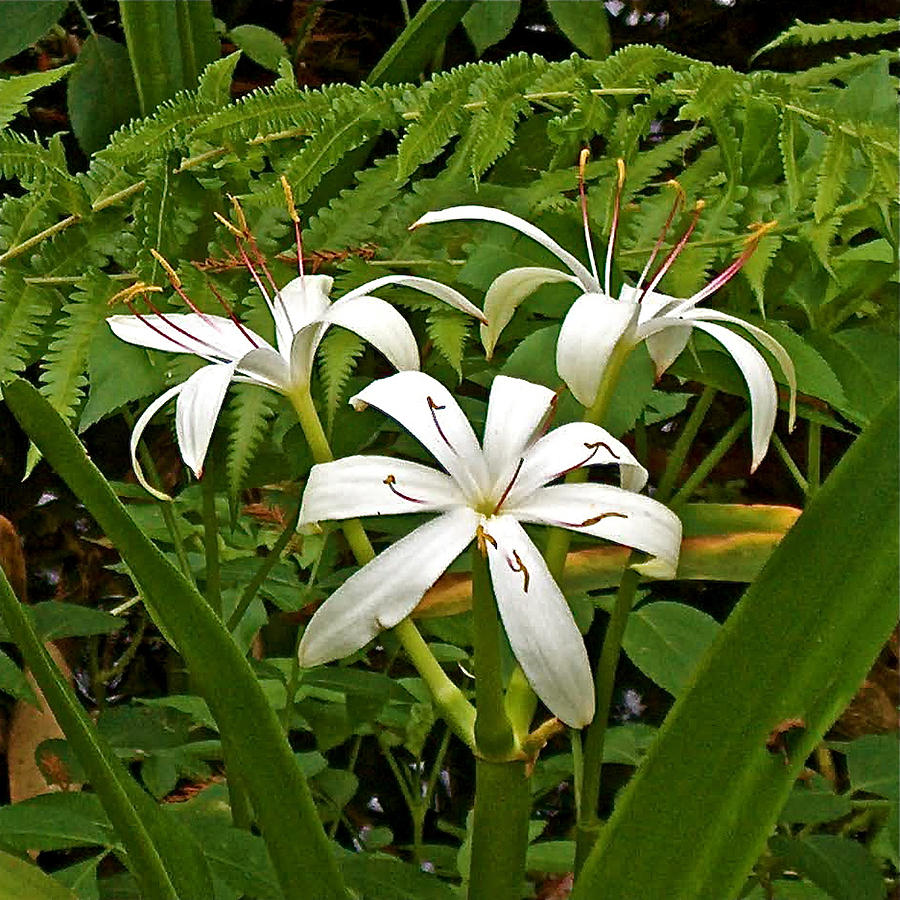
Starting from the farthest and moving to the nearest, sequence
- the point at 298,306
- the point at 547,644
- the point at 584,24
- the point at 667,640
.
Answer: the point at 584,24, the point at 667,640, the point at 298,306, the point at 547,644

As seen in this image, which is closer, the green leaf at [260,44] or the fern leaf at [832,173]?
the fern leaf at [832,173]

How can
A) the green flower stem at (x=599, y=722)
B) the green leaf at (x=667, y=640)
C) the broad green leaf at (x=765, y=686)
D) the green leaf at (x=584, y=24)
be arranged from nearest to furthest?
the broad green leaf at (x=765, y=686), the green flower stem at (x=599, y=722), the green leaf at (x=667, y=640), the green leaf at (x=584, y=24)

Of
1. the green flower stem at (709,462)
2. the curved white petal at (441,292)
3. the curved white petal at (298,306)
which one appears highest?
the curved white petal at (441,292)

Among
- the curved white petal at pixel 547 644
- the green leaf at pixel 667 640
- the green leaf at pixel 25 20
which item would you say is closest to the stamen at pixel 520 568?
the curved white petal at pixel 547 644

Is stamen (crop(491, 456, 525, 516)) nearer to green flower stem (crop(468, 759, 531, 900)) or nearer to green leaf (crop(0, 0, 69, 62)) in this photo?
green flower stem (crop(468, 759, 531, 900))

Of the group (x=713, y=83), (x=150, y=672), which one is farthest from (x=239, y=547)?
(x=713, y=83)

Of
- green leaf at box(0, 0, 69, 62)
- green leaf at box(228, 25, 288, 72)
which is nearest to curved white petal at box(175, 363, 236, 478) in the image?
green leaf at box(0, 0, 69, 62)

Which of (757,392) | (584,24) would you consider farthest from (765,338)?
(584,24)

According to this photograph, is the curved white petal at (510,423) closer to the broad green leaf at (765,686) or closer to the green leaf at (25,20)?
the broad green leaf at (765,686)

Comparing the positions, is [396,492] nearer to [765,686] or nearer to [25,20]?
[765,686]
